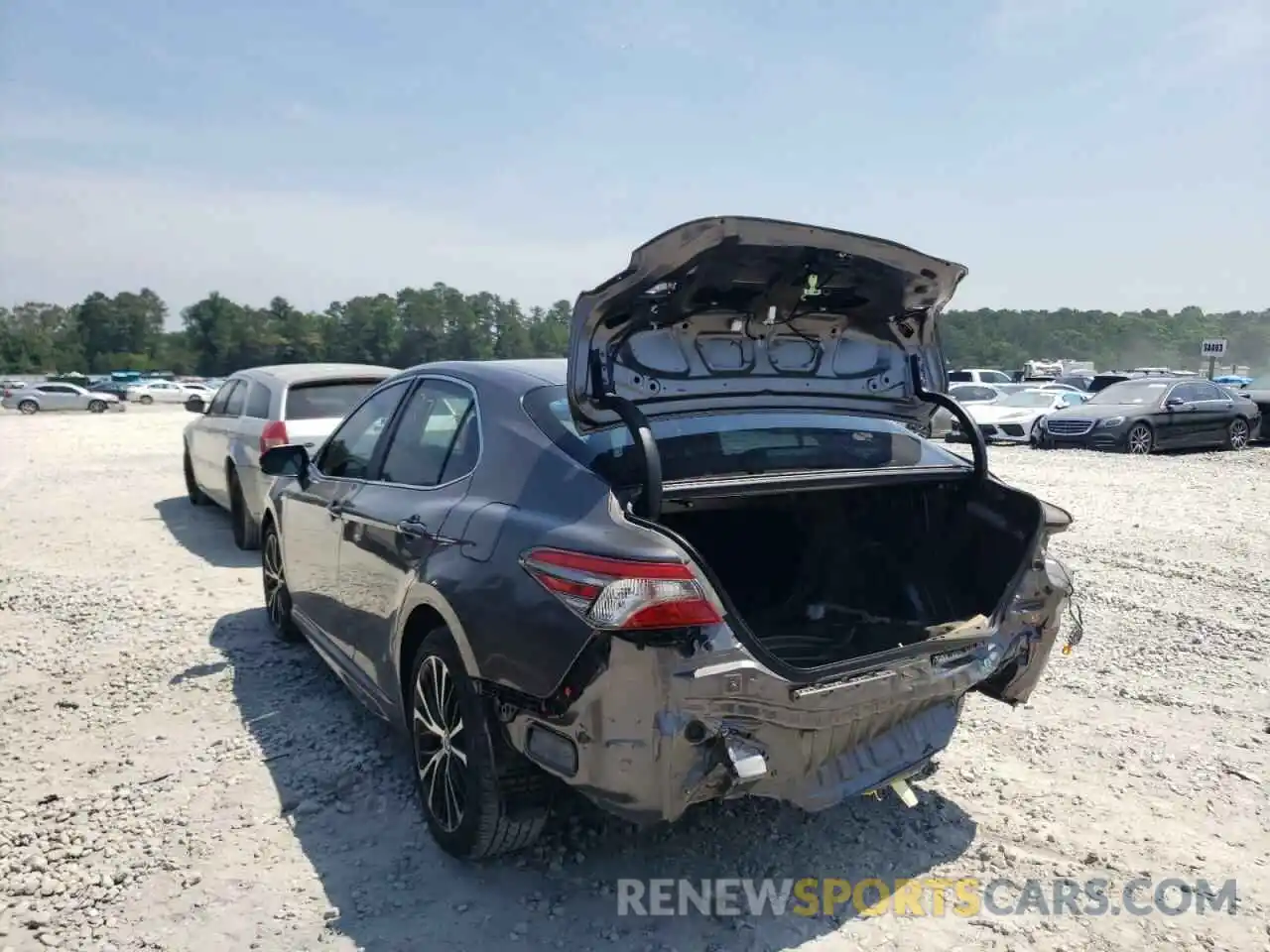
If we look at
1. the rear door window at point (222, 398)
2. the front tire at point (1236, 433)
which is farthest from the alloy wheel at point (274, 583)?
the front tire at point (1236, 433)

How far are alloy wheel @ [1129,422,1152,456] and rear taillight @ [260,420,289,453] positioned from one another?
15378mm

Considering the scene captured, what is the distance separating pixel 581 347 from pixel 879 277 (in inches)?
46.4

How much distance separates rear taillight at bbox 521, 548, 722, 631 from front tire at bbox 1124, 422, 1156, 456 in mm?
16968

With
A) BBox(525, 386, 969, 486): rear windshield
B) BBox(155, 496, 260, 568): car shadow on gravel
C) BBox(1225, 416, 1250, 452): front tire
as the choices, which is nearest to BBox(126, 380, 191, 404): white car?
BBox(155, 496, 260, 568): car shadow on gravel

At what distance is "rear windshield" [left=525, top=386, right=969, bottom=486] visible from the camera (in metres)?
2.94

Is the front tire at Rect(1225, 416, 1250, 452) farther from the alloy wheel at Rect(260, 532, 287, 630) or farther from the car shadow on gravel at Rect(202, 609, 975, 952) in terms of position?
the alloy wheel at Rect(260, 532, 287, 630)

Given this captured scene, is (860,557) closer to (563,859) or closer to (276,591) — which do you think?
(563,859)

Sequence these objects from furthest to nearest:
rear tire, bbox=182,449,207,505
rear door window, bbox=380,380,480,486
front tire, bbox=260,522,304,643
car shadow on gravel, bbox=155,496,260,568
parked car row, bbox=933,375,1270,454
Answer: parked car row, bbox=933,375,1270,454
rear tire, bbox=182,449,207,505
car shadow on gravel, bbox=155,496,260,568
front tire, bbox=260,522,304,643
rear door window, bbox=380,380,480,486

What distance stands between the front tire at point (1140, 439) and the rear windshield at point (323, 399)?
14508 mm

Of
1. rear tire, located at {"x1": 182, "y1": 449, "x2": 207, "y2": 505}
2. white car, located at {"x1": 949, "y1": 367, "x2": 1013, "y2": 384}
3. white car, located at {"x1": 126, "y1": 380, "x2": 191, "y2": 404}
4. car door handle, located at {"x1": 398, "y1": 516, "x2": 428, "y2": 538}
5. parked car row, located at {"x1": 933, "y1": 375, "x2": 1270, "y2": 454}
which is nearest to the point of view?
car door handle, located at {"x1": 398, "y1": 516, "x2": 428, "y2": 538}

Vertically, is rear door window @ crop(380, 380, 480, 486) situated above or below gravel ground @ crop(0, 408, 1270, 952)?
above

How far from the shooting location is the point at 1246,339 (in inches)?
3553

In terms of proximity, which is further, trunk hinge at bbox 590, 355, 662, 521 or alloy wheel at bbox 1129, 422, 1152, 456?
alloy wheel at bbox 1129, 422, 1152, 456

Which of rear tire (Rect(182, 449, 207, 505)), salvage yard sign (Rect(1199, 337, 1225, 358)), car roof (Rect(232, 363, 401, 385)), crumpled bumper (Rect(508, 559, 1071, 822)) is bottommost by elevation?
rear tire (Rect(182, 449, 207, 505))
